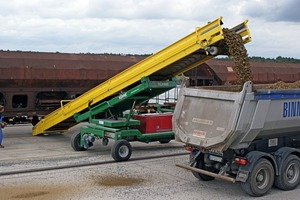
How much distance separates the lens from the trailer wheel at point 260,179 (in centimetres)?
703

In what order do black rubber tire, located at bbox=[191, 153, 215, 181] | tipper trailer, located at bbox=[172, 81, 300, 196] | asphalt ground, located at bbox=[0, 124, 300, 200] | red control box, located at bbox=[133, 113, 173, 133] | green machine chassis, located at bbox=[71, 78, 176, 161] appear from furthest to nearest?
red control box, located at bbox=[133, 113, 173, 133]
green machine chassis, located at bbox=[71, 78, 176, 161]
black rubber tire, located at bbox=[191, 153, 215, 181]
asphalt ground, located at bbox=[0, 124, 300, 200]
tipper trailer, located at bbox=[172, 81, 300, 196]

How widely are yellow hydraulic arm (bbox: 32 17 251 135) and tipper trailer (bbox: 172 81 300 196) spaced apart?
1.37 m

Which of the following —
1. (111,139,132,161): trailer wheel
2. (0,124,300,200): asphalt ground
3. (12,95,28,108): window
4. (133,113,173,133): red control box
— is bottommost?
(0,124,300,200): asphalt ground

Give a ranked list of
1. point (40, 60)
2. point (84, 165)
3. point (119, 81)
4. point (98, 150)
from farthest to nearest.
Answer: point (40, 60)
point (98, 150)
point (119, 81)
point (84, 165)

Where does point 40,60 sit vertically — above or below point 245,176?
above

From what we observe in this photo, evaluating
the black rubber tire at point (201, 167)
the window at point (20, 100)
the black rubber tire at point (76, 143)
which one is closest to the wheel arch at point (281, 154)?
the black rubber tire at point (201, 167)

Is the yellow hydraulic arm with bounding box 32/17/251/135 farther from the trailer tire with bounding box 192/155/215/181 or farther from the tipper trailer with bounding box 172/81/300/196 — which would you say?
the trailer tire with bounding box 192/155/215/181

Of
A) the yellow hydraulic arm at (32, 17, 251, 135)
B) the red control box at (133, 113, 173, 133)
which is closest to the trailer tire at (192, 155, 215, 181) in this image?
the yellow hydraulic arm at (32, 17, 251, 135)

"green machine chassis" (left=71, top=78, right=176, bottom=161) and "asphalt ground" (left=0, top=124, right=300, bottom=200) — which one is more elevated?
"green machine chassis" (left=71, top=78, right=176, bottom=161)

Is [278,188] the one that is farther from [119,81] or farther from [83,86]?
[83,86]

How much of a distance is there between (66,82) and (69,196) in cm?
794

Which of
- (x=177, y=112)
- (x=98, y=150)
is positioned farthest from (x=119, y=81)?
(x=177, y=112)

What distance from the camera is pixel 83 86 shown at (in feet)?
49.0

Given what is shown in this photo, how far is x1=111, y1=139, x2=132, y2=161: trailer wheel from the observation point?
32.0 feet
